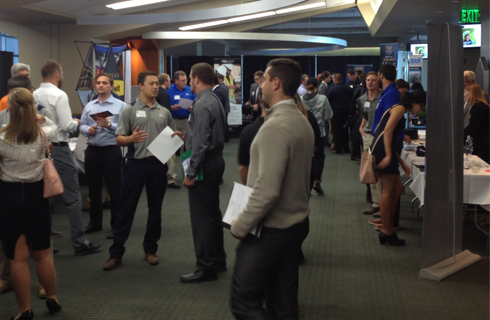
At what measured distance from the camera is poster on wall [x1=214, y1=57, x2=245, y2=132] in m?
14.5

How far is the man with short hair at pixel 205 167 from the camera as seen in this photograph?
3.77 metres

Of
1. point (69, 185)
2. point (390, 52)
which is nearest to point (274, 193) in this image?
point (69, 185)

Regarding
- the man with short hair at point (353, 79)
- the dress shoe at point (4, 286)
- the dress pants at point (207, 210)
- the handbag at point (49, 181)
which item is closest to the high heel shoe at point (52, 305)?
the dress shoe at point (4, 286)

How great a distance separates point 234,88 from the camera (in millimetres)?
14836

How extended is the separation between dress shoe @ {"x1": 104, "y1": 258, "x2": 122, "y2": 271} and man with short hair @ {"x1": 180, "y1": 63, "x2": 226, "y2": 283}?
619 millimetres

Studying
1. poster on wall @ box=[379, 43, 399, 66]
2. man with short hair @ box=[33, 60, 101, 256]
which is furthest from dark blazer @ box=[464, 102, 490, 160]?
poster on wall @ box=[379, 43, 399, 66]

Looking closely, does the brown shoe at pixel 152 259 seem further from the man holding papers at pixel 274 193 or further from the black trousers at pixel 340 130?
the black trousers at pixel 340 130

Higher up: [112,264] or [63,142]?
[63,142]

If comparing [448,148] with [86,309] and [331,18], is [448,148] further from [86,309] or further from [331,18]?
[331,18]

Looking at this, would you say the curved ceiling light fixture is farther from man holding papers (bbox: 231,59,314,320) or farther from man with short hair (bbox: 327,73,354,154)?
man holding papers (bbox: 231,59,314,320)

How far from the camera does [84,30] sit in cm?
1361

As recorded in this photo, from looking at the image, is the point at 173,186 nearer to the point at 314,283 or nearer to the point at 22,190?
the point at 314,283

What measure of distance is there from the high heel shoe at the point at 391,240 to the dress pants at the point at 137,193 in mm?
2031

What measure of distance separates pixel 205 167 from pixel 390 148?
171 cm
